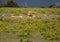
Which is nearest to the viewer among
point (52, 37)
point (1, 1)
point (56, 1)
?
point (52, 37)

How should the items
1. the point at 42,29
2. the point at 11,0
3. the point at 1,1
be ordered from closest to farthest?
the point at 42,29 < the point at 1,1 < the point at 11,0

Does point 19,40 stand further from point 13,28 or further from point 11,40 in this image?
point 13,28

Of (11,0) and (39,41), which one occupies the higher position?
(39,41)

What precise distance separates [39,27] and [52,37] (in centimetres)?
84

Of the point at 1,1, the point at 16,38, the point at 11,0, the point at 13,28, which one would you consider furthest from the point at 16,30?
the point at 11,0

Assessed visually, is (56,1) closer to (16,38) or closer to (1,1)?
(1,1)

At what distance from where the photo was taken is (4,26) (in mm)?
4609

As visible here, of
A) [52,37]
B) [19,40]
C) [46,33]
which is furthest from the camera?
[46,33]

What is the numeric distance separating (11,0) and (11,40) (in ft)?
25.6

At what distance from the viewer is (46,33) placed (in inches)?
160

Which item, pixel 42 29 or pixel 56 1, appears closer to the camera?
pixel 42 29

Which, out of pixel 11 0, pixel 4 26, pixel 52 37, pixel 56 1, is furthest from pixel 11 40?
pixel 11 0

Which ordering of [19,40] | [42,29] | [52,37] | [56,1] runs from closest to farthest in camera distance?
[19,40] < [52,37] < [42,29] < [56,1]

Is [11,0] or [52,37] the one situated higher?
[52,37]
